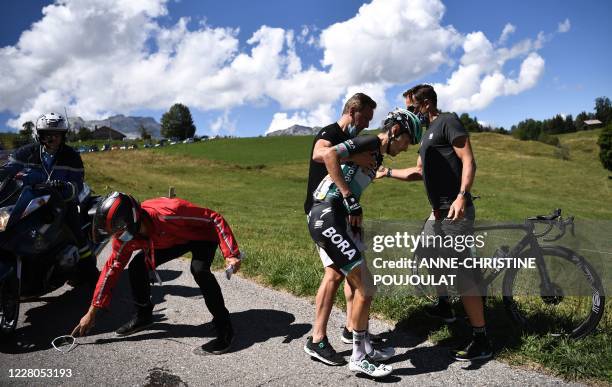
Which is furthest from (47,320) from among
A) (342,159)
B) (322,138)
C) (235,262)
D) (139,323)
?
(342,159)

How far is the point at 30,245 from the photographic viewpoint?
4.77 metres

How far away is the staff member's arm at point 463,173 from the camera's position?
4172mm

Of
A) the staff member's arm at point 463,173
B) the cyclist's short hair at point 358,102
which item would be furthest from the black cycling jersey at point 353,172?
the staff member's arm at point 463,173

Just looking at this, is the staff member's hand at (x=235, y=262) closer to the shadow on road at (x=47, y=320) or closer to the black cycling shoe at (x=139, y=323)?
the black cycling shoe at (x=139, y=323)

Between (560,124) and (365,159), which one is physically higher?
(560,124)

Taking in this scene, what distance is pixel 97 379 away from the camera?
3.89 m

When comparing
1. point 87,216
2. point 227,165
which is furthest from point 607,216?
point 227,165

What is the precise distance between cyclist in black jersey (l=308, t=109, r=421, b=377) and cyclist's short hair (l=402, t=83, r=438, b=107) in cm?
72

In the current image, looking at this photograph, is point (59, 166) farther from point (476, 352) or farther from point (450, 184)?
point (476, 352)

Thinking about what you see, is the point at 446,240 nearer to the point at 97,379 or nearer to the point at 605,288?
the point at 605,288

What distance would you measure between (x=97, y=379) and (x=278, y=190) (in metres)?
35.8

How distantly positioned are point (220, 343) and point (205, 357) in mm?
207

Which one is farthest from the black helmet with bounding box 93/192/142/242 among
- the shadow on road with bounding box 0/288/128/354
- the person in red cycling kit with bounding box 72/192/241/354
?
the shadow on road with bounding box 0/288/128/354

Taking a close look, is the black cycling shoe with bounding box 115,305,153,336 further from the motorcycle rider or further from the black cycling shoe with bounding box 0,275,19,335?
the motorcycle rider
